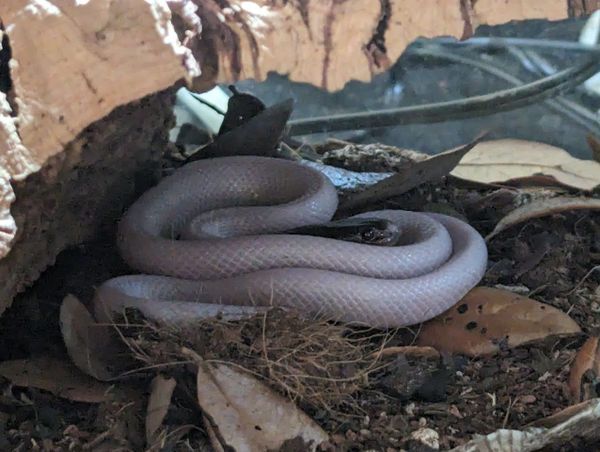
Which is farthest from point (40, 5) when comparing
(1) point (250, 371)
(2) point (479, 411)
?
(2) point (479, 411)

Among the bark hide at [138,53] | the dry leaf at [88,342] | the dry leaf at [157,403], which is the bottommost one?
the dry leaf at [157,403]

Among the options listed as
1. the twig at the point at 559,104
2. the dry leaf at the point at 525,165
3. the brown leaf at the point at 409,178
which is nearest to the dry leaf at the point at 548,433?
the brown leaf at the point at 409,178

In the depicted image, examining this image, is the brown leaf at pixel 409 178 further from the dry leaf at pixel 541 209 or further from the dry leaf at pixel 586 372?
the dry leaf at pixel 586 372

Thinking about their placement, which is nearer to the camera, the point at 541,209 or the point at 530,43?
the point at 541,209

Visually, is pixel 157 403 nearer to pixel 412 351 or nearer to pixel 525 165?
pixel 412 351

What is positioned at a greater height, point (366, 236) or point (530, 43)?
point (530, 43)

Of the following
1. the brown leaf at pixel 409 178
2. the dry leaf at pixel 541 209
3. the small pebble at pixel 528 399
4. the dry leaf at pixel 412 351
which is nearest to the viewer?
the small pebble at pixel 528 399

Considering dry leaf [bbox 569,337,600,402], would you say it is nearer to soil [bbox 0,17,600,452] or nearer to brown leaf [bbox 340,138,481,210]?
soil [bbox 0,17,600,452]

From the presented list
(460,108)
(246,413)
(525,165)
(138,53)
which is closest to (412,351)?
(246,413)
